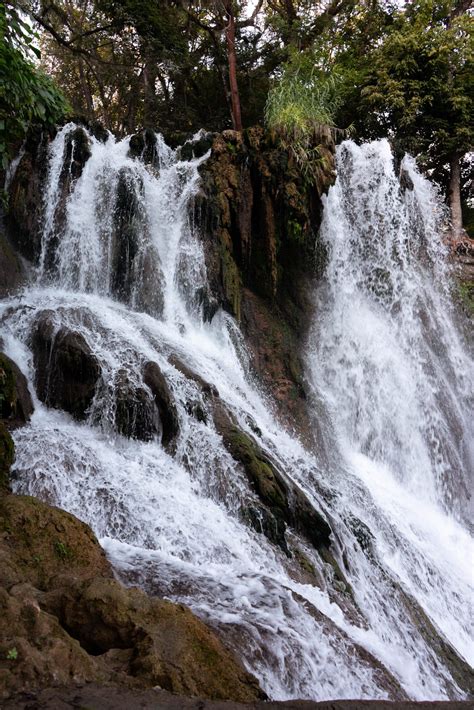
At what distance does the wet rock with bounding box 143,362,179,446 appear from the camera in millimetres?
6881

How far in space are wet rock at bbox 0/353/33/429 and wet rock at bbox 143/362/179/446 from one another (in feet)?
4.71

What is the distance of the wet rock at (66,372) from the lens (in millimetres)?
7008

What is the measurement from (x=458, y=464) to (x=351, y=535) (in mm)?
Result: 4988

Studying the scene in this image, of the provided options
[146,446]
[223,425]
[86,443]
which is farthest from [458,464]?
[86,443]

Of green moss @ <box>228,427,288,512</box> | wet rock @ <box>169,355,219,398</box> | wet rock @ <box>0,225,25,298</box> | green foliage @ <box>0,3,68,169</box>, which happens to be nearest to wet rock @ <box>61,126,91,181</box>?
wet rock @ <box>0,225,25,298</box>

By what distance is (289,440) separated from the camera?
30.9 feet

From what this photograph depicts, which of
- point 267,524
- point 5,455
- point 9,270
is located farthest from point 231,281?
point 5,455

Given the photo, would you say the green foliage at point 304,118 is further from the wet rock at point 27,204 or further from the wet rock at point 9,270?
the wet rock at point 9,270

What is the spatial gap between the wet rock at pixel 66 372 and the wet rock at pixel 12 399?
0.30 meters

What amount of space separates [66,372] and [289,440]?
3.93m

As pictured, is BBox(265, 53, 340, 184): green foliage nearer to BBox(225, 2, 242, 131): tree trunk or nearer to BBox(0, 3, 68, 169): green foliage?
BBox(225, 2, 242, 131): tree trunk

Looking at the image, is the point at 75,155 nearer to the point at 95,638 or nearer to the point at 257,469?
the point at 257,469

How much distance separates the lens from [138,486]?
5777 mm

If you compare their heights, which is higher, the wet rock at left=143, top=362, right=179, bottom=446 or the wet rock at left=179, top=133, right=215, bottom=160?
the wet rock at left=179, top=133, right=215, bottom=160
